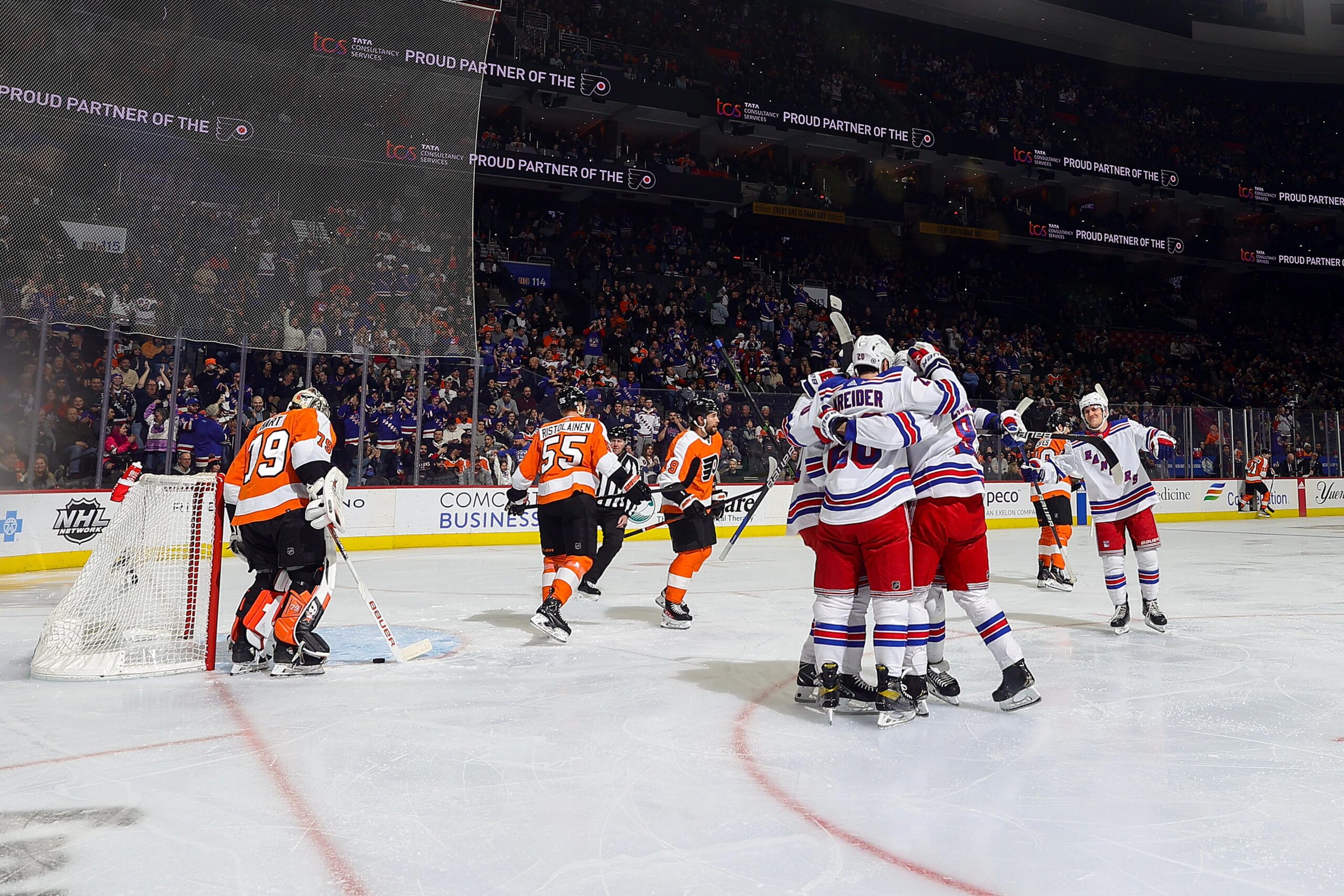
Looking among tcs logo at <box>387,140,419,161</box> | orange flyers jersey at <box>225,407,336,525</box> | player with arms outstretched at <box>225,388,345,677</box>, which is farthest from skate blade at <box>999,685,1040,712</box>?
tcs logo at <box>387,140,419,161</box>

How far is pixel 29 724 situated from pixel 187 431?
6641mm

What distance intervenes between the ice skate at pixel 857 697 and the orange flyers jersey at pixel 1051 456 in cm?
522

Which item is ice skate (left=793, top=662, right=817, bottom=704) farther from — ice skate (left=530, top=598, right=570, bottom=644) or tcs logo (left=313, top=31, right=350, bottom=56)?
tcs logo (left=313, top=31, right=350, bottom=56)

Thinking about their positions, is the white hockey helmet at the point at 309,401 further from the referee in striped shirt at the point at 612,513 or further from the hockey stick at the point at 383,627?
the referee in striped shirt at the point at 612,513

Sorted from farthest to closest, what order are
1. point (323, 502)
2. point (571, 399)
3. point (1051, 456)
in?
1. point (1051, 456)
2. point (571, 399)
3. point (323, 502)

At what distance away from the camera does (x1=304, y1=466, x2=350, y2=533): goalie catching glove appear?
4645 mm

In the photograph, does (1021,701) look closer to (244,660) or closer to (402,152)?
(244,660)

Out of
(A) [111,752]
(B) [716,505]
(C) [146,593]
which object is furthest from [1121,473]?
(C) [146,593]

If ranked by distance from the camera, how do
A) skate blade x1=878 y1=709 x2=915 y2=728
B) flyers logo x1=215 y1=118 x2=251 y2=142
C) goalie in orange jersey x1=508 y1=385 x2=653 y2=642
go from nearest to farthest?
skate blade x1=878 y1=709 x2=915 y2=728 < goalie in orange jersey x1=508 y1=385 x2=653 y2=642 < flyers logo x1=215 y1=118 x2=251 y2=142

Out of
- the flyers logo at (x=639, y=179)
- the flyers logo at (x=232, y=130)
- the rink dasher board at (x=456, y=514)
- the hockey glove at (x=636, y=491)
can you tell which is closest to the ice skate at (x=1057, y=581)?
the rink dasher board at (x=456, y=514)

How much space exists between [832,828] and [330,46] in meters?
7.21

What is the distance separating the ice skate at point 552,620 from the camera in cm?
565

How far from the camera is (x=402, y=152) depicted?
772 centimetres

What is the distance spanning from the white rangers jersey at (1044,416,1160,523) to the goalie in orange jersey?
9.89ft
